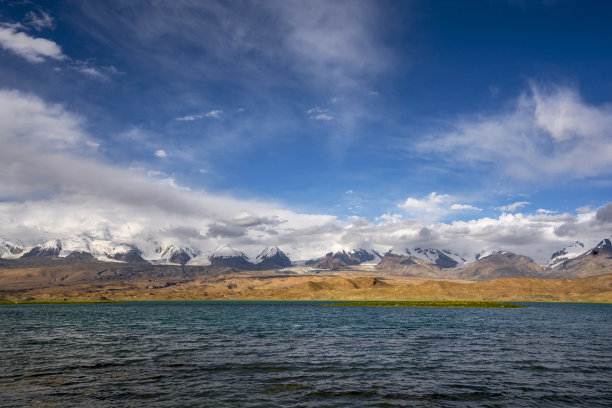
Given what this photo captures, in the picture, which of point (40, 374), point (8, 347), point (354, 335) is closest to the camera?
point (40, 374)

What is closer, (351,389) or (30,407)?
(30,407)

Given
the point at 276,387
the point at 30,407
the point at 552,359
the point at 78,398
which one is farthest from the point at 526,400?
the point at 30,407

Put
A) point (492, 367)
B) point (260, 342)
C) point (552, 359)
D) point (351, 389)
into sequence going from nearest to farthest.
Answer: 1. point (351, 389)
2. point (492, 367)
3. point (552, 359)
4. point (260, 342)

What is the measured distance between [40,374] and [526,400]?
46194 mm

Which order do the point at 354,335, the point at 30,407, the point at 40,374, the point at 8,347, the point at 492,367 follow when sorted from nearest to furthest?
the point at 30,407
the point at 40,374
the point at 492,367
the point at 8,347
the point at 354,335

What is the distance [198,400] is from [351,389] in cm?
1324

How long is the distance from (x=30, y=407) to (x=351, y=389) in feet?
83.1

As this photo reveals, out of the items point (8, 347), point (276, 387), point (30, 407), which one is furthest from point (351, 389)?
point (8, 347)

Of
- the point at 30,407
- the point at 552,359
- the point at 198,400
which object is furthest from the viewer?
the point at 552,359

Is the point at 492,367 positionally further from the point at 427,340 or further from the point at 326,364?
the point at 427,340

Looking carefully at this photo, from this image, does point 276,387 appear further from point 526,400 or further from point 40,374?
point 40,374

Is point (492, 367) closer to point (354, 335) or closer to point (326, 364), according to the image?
point (326, 364)

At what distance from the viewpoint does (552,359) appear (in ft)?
179

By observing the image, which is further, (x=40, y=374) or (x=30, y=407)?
(x=40, y=374)
